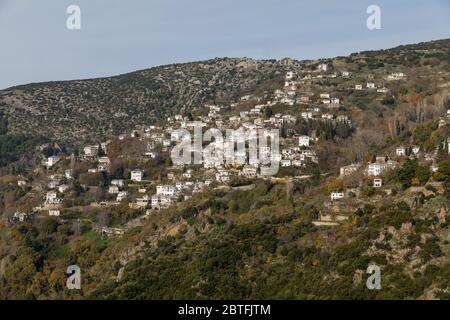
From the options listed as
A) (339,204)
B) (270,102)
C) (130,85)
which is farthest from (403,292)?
(130,85)

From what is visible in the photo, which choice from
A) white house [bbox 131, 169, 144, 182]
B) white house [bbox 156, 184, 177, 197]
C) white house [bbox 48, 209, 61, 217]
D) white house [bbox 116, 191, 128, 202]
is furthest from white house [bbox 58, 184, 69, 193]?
white house [bbox 156, 184, 177, 197]

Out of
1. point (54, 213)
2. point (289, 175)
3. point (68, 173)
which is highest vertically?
point (289, 175)

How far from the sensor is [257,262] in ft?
78.0

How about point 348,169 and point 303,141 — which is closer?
point 348,169

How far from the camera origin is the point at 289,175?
33.8 metres

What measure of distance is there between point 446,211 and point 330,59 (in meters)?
37.8

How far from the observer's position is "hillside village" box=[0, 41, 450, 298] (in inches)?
938

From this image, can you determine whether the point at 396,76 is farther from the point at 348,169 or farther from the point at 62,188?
the point at 62,188

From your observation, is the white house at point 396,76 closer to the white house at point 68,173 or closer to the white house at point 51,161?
the white house at point 68,173

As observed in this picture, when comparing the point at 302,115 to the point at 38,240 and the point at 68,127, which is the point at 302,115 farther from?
the point at 68,127

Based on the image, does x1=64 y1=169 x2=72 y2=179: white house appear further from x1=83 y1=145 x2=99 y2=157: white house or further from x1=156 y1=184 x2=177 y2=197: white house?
x1=156 y1=184 x2=177 y2=197: white house

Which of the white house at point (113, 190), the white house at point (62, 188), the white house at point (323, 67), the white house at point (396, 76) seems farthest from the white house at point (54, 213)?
the white house at point (323, 67)

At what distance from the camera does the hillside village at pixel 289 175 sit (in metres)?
23.8

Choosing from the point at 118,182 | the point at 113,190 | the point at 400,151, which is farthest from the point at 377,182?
the point at 118,182
